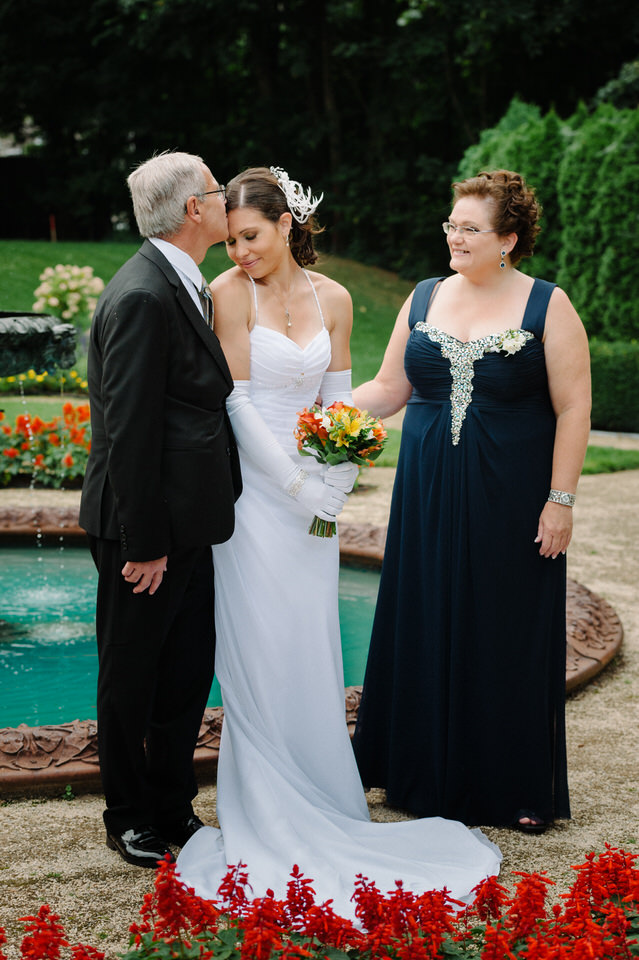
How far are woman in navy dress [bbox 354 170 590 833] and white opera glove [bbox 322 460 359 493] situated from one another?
453 millimetres

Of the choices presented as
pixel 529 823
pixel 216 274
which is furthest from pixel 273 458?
pixel 216 274

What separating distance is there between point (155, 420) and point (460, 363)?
46.8 inches

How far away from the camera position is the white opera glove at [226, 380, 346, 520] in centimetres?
315

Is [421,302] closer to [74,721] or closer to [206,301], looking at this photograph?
[206,301]

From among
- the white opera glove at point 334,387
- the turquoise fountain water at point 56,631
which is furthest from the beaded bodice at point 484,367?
the turquoise fountain water at point 56,631

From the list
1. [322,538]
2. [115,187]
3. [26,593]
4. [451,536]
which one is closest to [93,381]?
[322,538]

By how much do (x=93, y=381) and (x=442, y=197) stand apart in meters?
24.6

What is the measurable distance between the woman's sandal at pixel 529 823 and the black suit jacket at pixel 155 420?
1.46 m

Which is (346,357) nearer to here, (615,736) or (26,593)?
(615,736)

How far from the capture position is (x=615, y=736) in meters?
4.16

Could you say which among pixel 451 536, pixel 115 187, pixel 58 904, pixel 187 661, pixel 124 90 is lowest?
pixel 58 904

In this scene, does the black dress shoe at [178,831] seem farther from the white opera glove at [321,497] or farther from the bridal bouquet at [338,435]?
the bridal bouquet at [338,435]

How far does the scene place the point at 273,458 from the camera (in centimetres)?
314

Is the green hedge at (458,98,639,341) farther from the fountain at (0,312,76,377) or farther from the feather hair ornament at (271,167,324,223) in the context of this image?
the feather hair ornament at (271,167,324,223)
